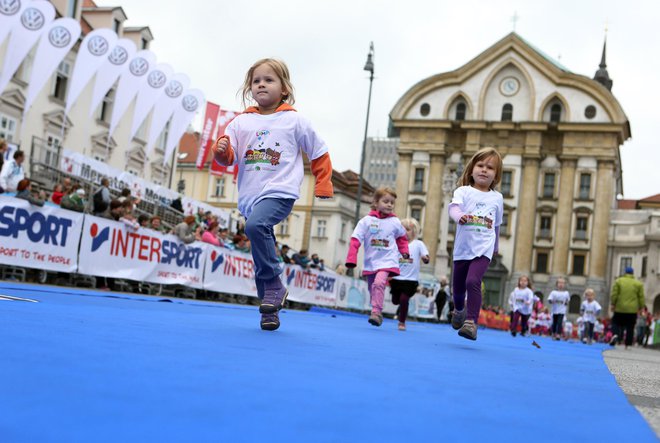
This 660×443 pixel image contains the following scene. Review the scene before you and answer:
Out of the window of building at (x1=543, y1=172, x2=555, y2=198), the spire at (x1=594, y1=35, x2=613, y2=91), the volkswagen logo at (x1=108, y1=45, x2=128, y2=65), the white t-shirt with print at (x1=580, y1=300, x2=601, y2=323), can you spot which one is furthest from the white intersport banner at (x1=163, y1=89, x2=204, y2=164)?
the spire at (x1=594, y1=35, x2=613, y2=91)

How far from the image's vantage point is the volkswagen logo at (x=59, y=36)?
25422 millimetres

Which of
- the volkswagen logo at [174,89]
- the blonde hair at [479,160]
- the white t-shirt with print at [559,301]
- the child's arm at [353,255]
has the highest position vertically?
the volkswagen logo at [174,89]

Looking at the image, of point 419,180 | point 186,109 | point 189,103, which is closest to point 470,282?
point 186,109

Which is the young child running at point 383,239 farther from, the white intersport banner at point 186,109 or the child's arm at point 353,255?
the white intersport banner at point 186,109

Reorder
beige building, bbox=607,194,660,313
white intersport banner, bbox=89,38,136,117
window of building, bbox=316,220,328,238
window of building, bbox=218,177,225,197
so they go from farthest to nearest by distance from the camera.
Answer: window of building, bbox=218,177,225,197
window of building, bbox=316,220,328,238
beige building, bbox=607,194,660,313
white intersport banner, bbox=89,38,136,117

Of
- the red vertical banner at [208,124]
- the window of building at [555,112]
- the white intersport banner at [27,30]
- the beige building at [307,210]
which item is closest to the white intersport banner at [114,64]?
the white intersport banner at [27,30]

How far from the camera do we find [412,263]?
13.1 meters

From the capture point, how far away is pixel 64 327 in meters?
4.35

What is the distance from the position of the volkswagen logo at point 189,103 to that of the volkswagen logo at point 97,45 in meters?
4.96

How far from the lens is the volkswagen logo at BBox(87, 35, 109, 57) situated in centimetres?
2742

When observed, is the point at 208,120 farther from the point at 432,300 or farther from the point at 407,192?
the point at 407,192

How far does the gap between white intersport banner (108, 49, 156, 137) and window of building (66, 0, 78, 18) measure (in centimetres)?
888

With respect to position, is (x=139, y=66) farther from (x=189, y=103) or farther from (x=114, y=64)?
(x=189, y=103)

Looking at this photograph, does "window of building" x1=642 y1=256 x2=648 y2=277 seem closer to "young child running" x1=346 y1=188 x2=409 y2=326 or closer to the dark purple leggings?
"young child running" x1=346 y1=188 x2=409 y2=326
